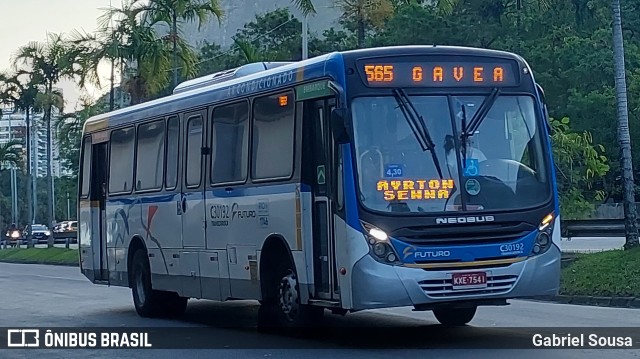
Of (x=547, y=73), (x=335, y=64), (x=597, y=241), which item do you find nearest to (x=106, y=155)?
(x=335, y=64)

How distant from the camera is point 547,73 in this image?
50.3m

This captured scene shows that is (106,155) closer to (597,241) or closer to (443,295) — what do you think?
(443,295)

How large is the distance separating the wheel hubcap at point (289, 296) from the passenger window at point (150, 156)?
13.6 feet

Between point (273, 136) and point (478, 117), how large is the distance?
2.64 m

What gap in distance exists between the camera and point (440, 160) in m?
12.1

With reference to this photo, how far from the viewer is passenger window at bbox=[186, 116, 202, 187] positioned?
1571 centimetres

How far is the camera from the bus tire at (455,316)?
1443cm

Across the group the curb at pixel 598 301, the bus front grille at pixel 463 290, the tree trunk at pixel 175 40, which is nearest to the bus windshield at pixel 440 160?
the bus front grille at pixel 463 290

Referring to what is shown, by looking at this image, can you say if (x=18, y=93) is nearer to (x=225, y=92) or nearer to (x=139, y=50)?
(x=139, y=50)

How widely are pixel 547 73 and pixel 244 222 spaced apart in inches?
1495

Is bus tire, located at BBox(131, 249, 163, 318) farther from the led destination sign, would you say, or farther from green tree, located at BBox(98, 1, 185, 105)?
green tree, located at BBox(98, 1, 185, 105)

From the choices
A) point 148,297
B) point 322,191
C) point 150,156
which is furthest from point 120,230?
point 322,191

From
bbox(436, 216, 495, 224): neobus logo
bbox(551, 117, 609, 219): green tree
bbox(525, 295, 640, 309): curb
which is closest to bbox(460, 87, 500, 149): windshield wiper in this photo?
bbox(436, 216, 495, 224): neobus logo

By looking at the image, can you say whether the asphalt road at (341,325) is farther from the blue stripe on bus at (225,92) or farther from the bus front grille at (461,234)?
the blue stripe on bus at (225,92)
